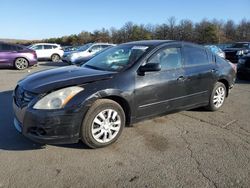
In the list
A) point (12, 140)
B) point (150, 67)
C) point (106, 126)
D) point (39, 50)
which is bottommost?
point (12, 140)

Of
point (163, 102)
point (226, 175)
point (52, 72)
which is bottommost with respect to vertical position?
point (226, 175)

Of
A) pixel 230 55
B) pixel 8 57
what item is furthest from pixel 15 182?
pixel 230 55

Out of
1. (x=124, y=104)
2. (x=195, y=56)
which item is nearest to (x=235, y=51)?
(x=195, y=56)

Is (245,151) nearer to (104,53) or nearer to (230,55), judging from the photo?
(104,53)

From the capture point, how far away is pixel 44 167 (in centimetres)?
344

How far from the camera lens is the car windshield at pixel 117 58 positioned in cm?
453

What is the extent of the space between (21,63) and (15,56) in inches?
18.6

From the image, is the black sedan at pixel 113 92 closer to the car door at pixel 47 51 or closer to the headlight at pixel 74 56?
the headlight at pixel 74 56

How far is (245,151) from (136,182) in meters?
1.80

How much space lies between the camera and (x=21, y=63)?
14.8 m

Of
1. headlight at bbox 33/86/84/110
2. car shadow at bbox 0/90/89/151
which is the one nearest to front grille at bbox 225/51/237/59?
car shadow at bbox 0/90/89/151

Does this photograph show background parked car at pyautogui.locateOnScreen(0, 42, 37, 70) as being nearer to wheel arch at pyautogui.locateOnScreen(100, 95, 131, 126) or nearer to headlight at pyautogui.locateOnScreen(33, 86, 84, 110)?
wheel arch at pyautogui.locateOnScreen(100, 95, 131, 126)

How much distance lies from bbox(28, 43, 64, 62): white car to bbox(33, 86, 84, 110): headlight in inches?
746

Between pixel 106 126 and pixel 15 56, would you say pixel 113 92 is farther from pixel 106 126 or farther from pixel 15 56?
pixel 15 56
